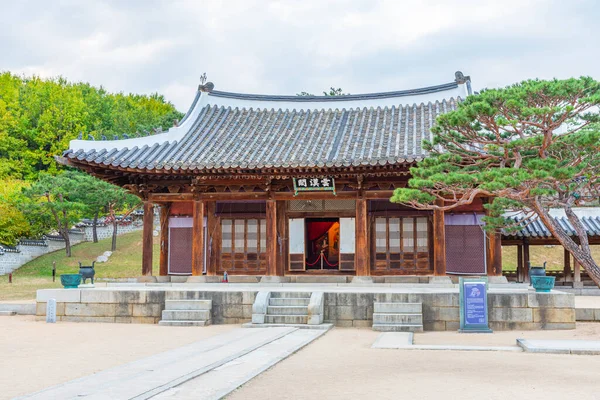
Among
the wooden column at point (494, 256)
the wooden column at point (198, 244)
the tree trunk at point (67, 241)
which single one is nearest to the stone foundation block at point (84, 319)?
the wooden column at point (198, 244)

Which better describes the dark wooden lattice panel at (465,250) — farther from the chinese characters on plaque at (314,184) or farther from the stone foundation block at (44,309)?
the stone foundation block at (44,309)

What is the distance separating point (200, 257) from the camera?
18984 mm

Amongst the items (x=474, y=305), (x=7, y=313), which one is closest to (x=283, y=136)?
(x=474, y=305)

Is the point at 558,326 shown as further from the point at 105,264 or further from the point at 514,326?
the point at 105,264

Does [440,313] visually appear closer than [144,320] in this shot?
Yes

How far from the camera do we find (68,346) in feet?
35.4

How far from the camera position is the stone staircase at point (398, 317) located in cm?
1343

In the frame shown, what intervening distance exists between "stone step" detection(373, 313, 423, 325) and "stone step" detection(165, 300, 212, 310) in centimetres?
409

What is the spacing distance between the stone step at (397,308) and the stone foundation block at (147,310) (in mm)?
5363

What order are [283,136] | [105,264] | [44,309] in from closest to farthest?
[44,309] < [283,136] < [105,264]

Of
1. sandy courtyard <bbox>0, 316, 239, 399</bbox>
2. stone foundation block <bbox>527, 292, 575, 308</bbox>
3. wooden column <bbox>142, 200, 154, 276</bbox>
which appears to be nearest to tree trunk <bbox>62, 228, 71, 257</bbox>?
wooden column <bbox>142, 200, 154, 276</bbox>

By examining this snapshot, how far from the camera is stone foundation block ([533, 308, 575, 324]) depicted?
13.5 metres

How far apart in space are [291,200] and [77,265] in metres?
19.0

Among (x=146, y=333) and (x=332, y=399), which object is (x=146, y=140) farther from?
(x=332, y=399)
